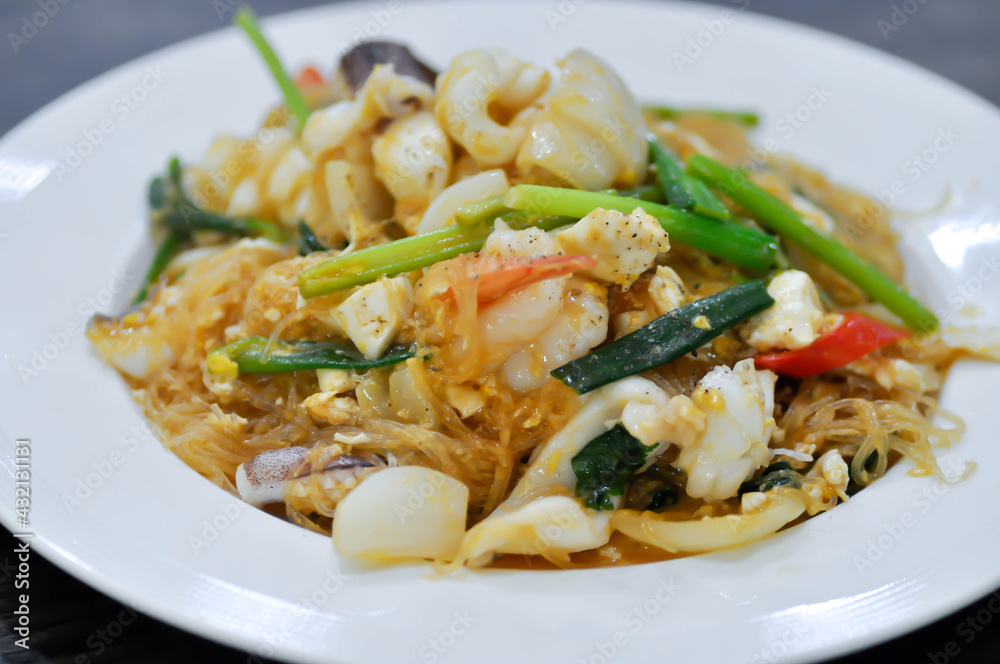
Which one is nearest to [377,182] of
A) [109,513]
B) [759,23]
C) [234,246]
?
[234,246]

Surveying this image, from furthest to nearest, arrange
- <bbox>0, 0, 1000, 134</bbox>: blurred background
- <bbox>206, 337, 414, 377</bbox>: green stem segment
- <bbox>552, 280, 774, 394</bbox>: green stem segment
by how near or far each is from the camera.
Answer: <bbox>0, 0, 1000, 134</bbox>: blurred background
<bbox>206, 337, 414, 377</bbox>: green stem segment
<bbox>552, 280, 774, 394</bbox>: green stem segment

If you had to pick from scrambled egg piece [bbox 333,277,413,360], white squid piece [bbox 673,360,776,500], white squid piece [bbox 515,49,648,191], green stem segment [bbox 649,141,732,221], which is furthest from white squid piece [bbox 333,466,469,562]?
green stem segment [bbox 649,141,732,221]

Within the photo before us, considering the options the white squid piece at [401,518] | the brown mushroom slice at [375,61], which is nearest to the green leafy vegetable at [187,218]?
the brown mushroom slice at [375,61]

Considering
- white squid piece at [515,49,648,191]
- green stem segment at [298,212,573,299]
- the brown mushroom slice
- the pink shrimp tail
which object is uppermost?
the brown mushroom slice

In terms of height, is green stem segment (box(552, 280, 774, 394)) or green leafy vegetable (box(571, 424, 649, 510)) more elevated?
green stem segment (box(552, 280, 774, 394))

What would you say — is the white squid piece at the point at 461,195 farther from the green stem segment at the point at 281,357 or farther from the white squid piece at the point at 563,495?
the white squid piece at the point at 563,495

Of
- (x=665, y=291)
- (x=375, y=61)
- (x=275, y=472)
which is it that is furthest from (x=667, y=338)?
(x=375, y=61)

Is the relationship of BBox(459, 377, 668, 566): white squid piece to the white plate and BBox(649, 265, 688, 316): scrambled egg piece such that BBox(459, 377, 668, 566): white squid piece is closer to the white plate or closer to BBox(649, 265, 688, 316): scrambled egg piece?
the white plate
